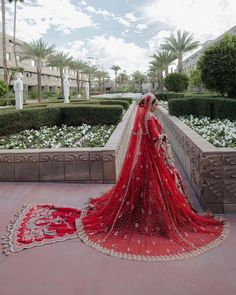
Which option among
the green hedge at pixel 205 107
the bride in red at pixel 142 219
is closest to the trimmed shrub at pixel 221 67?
the green hedge at pixel 205 107

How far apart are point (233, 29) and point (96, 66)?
33.3m

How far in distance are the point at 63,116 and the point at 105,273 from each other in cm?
784

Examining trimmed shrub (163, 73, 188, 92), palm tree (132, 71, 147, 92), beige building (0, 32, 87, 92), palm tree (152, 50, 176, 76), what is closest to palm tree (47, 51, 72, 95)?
beige building (0, 32, 87, 92)

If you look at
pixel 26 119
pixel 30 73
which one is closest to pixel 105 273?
pixel 26 119

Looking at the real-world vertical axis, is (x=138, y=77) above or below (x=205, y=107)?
above

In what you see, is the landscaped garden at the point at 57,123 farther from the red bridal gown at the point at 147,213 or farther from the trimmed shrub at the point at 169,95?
the trimmed shrub at the point at 169,95

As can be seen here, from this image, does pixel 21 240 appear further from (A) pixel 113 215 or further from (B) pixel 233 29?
(B) pixel 233 29

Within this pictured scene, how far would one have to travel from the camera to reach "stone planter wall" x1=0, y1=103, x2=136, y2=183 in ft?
16.8

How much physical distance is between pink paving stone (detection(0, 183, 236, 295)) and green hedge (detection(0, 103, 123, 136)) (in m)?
5.99

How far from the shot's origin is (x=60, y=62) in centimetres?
4144

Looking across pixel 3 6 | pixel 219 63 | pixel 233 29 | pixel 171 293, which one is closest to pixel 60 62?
pixel 3 6

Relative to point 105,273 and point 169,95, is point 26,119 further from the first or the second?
→ point 169,95

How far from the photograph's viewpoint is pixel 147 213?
3.28 metres

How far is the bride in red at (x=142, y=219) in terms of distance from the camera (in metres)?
3.04
